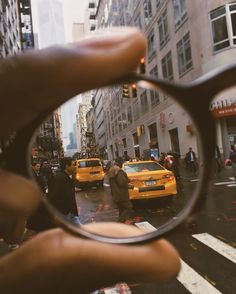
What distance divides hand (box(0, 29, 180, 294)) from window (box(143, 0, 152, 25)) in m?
33.5

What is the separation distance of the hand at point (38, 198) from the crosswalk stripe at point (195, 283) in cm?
392

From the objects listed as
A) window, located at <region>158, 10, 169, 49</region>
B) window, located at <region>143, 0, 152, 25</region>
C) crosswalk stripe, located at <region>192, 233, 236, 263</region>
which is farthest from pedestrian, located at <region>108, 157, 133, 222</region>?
window, located at <region>143, 0, 152, 25</region>

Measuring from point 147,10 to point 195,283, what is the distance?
32.1 meters

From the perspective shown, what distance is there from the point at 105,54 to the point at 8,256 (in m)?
0.70

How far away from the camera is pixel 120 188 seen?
897 centimetres

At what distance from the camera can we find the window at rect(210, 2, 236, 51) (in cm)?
2164

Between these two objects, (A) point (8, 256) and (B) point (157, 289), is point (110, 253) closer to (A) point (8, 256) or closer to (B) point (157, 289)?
(A) point (8, 256)

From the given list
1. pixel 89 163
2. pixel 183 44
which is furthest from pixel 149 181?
pixel 183 44

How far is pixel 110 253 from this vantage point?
1.16 meters

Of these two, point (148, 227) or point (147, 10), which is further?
point (147, 10)

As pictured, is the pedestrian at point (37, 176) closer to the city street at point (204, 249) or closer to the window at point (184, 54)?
the city street at point (204, 249)

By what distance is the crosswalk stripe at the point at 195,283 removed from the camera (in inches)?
187

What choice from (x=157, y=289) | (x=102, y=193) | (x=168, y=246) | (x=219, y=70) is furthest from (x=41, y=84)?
(x=102, y=193)

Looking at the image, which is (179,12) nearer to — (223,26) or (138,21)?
(223,26)
